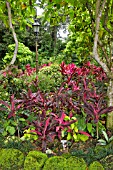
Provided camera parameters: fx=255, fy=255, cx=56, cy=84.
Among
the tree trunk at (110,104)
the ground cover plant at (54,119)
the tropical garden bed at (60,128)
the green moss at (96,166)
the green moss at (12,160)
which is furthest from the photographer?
the tree trunk at (110,104)

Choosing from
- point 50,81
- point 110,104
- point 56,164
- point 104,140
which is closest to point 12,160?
point 56,164

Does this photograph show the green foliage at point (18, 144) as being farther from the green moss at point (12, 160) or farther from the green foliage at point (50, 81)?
the green foliage at point (50, 81)

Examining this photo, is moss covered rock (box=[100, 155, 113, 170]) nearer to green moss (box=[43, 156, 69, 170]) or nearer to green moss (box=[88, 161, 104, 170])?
green moss (box=[88, 161, 104, 170])

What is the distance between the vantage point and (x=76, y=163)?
183 cm

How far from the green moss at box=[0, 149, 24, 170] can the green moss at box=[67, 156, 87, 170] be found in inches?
14.7

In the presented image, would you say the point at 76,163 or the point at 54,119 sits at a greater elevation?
the point at 54,119

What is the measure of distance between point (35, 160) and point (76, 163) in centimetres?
31

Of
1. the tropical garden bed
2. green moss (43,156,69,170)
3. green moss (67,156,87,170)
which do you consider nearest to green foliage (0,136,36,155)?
the tropical garden bed

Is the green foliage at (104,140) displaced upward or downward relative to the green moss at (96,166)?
upward

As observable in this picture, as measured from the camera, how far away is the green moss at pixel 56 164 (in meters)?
1.84

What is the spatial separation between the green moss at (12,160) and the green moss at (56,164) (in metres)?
0.21

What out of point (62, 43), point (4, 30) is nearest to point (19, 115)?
point (4, 30)

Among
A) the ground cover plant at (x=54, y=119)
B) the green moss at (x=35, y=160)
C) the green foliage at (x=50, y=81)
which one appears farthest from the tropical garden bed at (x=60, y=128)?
the green foliage at (x=50, y=81)

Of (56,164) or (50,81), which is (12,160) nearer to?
(56,164)
